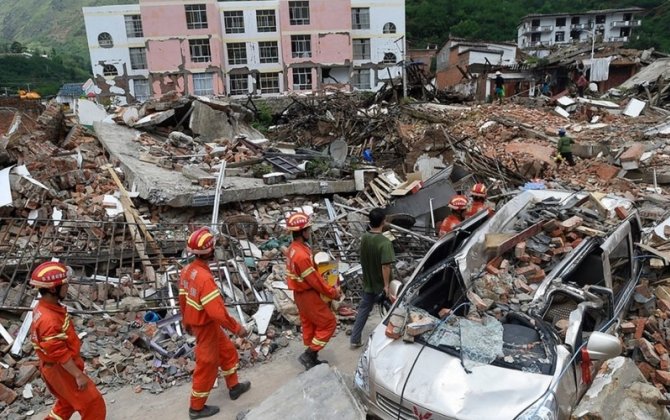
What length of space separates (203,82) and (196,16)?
515 cm

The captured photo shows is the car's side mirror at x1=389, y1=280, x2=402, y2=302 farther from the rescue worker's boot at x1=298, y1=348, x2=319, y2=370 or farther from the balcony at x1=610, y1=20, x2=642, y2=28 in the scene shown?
the balcony at x1=610, y1=20, x2=642, y2=28

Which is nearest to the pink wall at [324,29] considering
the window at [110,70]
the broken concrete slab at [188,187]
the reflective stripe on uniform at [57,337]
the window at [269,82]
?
the window at [269,82]

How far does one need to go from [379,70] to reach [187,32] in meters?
16.2

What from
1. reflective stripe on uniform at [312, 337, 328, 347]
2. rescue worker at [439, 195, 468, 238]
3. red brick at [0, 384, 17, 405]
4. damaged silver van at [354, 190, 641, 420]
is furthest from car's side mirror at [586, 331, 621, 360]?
red brick at [0, 384, 17, 405]

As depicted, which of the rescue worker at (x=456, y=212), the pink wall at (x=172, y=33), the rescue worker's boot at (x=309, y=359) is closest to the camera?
the rescue worker's boot at (x=309, y=359)

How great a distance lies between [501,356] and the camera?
3.29m

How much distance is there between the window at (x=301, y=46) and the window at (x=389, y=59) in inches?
271

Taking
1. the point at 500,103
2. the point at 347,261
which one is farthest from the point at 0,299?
the point at 500,103

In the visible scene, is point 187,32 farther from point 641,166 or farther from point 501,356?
point 501,356

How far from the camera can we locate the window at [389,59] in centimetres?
3988

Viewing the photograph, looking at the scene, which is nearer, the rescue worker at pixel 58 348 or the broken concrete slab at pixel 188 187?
the rescue worker at pixel 58 348

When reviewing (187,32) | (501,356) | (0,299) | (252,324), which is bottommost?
(252,324)

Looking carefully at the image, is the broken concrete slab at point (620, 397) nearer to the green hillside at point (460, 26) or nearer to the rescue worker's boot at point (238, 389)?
the rescue worker's boot at point (238, 389)

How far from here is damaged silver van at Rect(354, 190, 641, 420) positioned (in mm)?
3090
